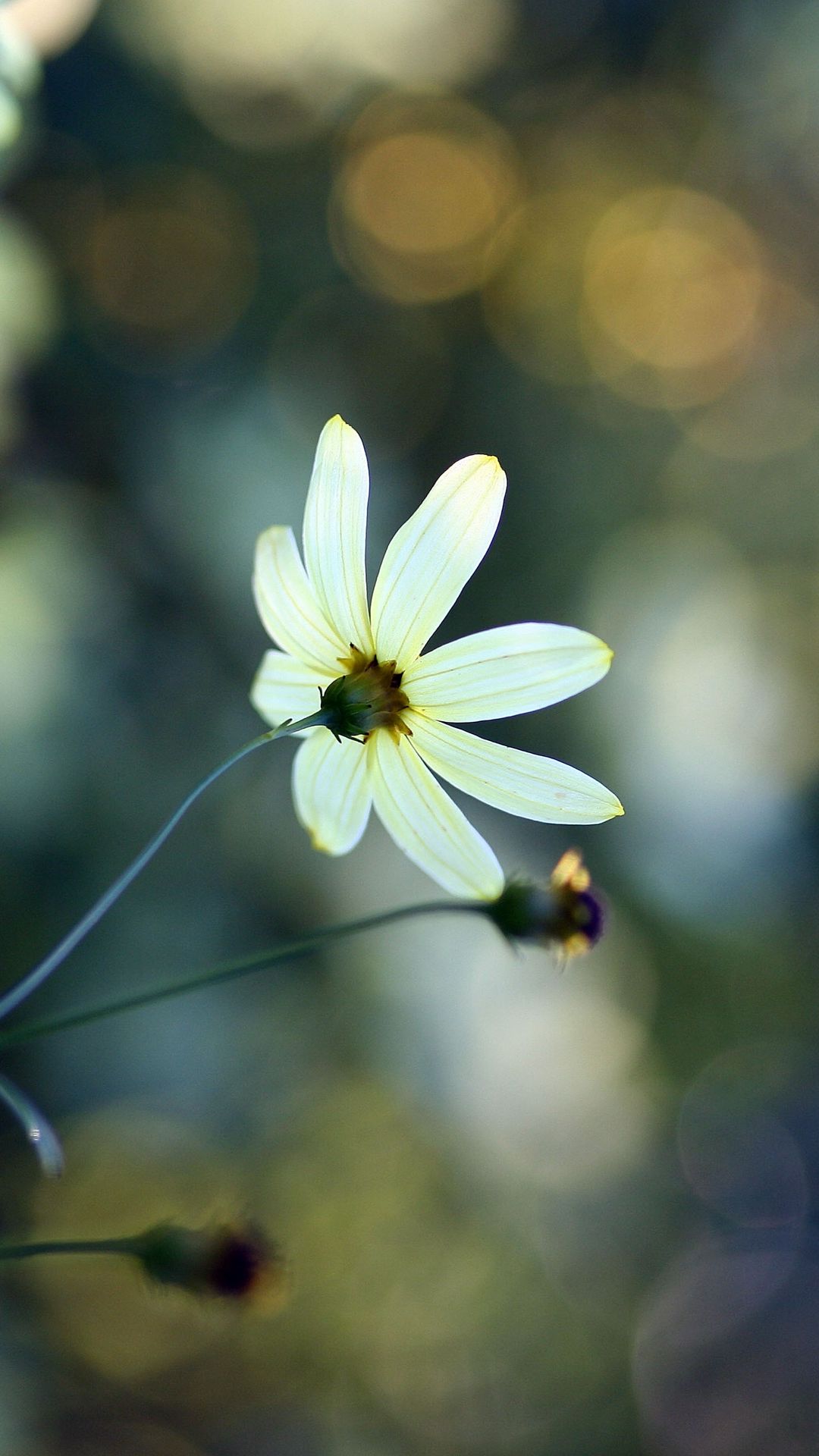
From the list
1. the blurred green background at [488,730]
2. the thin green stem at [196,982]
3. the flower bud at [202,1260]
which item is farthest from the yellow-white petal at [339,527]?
the blurred green background at [488,730]

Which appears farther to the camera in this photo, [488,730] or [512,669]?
[488,730]

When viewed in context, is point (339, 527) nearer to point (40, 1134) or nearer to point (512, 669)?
point (512, 669)

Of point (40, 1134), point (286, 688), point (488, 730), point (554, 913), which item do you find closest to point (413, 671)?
point (286, 688)

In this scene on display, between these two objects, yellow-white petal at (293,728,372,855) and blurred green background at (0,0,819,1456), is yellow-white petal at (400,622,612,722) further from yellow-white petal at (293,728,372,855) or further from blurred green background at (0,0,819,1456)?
blurred green background at (0,0,819,1456)

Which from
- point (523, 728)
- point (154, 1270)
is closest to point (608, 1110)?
point (523, 728)

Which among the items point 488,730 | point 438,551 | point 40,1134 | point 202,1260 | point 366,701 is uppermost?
point 438,551

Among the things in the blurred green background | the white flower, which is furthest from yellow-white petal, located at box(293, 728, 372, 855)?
the blurred green background

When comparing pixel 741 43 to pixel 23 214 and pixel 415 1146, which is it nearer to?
pixel 23 214
